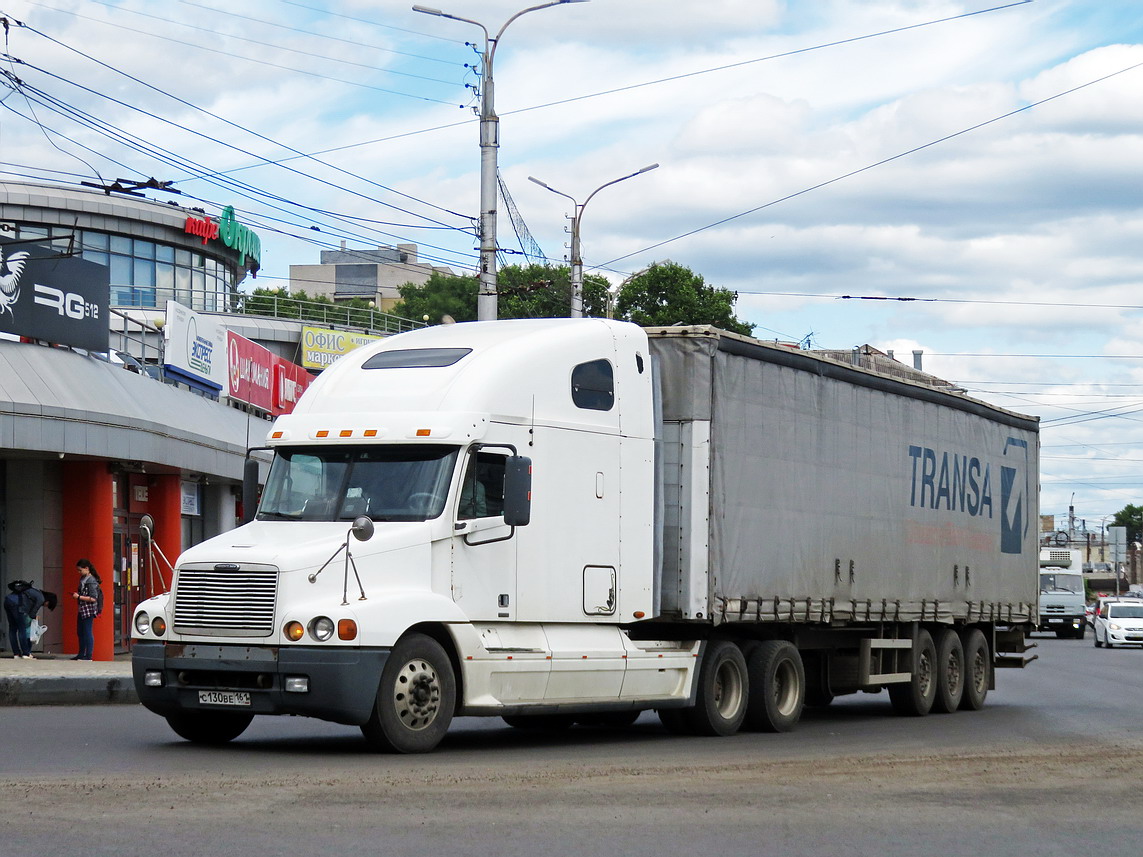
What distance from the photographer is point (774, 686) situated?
51.5 feet

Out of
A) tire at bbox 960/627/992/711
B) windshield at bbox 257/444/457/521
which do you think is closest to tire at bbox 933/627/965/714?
tire at bbox 960/627/992/711

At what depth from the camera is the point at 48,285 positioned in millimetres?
25156

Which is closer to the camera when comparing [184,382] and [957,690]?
[957,690]

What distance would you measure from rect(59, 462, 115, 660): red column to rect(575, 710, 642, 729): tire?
12.5 m

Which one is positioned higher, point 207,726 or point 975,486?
point 975,486

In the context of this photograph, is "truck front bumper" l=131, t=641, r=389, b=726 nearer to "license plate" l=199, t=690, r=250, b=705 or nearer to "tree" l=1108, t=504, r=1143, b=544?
"license plate" l=199, t=690, r=250, b=705

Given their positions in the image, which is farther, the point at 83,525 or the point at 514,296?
the point at 514,296

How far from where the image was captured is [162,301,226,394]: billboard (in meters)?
30.8

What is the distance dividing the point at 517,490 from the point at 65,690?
27.2 ft

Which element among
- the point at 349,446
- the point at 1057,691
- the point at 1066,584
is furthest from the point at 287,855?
the point at 1066,584

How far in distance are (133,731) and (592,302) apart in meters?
60.5

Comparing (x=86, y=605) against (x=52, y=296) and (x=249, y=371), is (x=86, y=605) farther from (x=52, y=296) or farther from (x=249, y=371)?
(x=249, y=371)

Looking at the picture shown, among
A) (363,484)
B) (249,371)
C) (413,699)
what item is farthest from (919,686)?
(249,371)

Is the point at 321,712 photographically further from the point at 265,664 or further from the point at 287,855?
the point at 287,855
